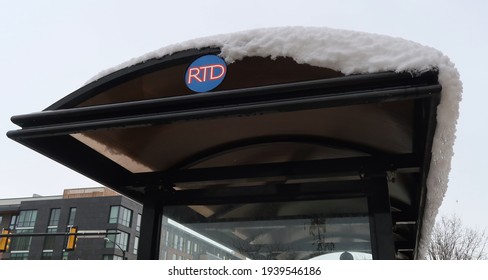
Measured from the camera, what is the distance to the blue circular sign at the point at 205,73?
2.91 m

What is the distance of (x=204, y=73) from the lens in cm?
293

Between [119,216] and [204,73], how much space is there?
5286 cm

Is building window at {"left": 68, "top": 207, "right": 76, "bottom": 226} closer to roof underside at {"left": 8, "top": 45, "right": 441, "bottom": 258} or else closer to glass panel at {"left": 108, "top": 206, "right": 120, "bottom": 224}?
glass panel at {"left": 108, "top": 206, "right": 120, "bottom": 224}

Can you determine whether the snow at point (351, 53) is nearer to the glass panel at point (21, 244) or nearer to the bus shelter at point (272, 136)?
the bus shelter at point (272, 136)

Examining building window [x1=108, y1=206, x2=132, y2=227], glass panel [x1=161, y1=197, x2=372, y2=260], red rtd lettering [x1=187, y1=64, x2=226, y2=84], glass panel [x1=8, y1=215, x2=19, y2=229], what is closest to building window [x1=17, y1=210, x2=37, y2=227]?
glass panel [x1=8, y1=215, x2=19, y2=229]

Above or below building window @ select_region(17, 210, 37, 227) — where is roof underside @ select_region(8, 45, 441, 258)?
below

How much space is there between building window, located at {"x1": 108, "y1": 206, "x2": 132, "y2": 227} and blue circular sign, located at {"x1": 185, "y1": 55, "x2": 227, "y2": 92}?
5276 cm

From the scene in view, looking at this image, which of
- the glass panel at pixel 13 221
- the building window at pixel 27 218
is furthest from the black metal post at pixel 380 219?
the glass panel at pixel 13 221

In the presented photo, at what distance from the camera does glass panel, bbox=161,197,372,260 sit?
143 inches

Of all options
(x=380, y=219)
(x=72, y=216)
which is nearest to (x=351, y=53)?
(x=380, y=219)

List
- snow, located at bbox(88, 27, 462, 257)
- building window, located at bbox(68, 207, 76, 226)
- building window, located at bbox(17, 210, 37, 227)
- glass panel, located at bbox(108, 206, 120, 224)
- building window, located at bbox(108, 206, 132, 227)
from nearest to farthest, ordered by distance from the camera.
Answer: snow, located at bbox(88, 27, 462, 257)
building window, located at bbox(108, 206, 132, 227)
glass panel, located at bbox(108, 206, 120, 224)
building window, located at bbox(68, 207, 76, 226)
building window, located at bbox(17, 210, 37, 227)

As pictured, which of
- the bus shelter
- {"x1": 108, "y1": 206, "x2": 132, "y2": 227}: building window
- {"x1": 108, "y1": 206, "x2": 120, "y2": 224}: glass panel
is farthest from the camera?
{"x1": 108, "y1": 206, "x2": 120, "y2": 224}: glass panel
